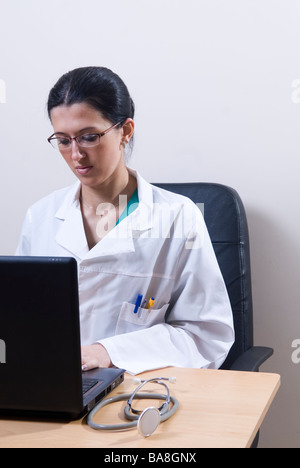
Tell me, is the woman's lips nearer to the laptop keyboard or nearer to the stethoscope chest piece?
Answer: the laptop keyboard

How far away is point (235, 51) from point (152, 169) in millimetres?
428

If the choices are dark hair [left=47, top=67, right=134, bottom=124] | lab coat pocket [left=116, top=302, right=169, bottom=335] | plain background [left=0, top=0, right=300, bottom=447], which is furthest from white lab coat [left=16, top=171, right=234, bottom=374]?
plain background [left=0, top=0, right=300, bottom=447]

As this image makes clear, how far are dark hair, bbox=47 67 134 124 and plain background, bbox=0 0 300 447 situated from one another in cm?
37

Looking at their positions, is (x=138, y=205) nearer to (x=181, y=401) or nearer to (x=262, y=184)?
(x=262, y=184)

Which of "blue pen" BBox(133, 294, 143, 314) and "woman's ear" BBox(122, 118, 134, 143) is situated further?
"woman's ear" BBox(122, 118, 134, 143)

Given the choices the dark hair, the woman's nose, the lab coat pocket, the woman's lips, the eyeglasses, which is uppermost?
the dark hair

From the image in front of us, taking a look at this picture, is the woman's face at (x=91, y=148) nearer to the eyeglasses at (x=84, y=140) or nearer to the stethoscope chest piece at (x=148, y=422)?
the eyeglasses at (x=84, y=140)

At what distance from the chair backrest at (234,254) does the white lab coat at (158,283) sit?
0.45 feet

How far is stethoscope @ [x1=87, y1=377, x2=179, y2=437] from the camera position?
85 cm

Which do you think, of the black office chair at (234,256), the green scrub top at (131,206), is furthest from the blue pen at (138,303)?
the black office chair at (234,256)

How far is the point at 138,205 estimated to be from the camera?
4.95 ft

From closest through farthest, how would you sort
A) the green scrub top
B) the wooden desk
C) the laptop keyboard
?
the wooden desk → the laptop keyboard → the green scrub top

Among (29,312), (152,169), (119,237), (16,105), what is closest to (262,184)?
(152,169)

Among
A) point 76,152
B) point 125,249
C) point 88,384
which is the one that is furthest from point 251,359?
point 76,152
